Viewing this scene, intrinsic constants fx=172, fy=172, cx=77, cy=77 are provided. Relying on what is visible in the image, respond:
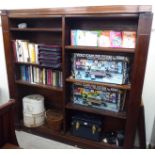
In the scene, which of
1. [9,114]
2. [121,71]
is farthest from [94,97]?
[9,114]

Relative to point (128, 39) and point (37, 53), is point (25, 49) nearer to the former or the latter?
point (37, 53)

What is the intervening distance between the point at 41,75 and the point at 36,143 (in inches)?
35.4

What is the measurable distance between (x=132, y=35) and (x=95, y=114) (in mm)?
1049

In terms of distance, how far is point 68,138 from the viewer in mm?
2215

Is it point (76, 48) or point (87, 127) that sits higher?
point (76, 48)

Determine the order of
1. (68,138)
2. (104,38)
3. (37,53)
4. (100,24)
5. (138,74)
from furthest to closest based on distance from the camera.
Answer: (68,138), (37,53), (100,24), (104,38), (138,74)

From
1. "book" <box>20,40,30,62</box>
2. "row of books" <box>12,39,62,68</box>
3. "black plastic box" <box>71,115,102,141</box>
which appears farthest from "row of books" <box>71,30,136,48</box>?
"black plastic box" <box>71,115,102,141</box>

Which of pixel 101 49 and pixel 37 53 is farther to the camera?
pixel 37 53

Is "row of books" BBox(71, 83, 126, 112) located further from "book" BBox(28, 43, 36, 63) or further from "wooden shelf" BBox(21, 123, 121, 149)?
"book" BBox(28, 43, 36, 63)

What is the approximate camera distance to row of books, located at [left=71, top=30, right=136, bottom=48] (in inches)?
66.9

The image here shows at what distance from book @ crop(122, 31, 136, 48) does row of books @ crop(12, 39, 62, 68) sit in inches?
28.3

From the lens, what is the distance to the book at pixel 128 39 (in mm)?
1676

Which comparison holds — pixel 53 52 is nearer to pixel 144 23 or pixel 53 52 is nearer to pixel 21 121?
pixel 144 23

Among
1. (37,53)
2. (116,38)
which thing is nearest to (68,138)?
(37,53)
